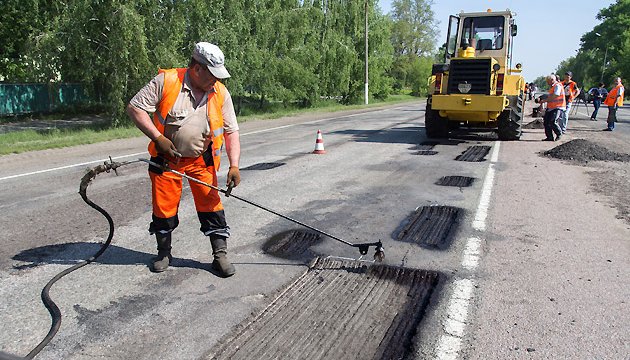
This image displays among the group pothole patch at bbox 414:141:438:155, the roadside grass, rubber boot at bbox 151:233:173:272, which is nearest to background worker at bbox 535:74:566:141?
pothole patch at bbox 414:141:438:155

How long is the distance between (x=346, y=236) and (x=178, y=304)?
78.0 inches

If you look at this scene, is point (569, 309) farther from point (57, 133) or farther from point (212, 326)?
point (57, 133)

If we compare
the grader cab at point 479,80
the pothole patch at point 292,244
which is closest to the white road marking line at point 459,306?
the pothole patch at point 292,244

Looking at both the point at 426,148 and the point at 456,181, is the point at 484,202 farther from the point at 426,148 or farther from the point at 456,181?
the point at 426,148

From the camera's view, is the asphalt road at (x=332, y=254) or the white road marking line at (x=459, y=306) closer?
the white road marking line at (x=459, y=306)

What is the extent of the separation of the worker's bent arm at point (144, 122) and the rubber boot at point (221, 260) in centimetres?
97

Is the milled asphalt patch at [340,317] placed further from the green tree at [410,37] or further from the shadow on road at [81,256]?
the green tree at [410,37]

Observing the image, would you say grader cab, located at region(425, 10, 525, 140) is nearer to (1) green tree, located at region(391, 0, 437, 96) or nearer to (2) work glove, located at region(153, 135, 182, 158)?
(2) work glove, located at region(153, 135, 182, 158)

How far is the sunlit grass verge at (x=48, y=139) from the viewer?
39.7ft

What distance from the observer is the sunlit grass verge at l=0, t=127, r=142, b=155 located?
39.7 ft

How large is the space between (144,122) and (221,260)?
4.04 ft

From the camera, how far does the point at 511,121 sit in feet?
41.1

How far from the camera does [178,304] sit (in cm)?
339

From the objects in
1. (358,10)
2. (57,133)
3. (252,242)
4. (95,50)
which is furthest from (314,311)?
(358,10)
